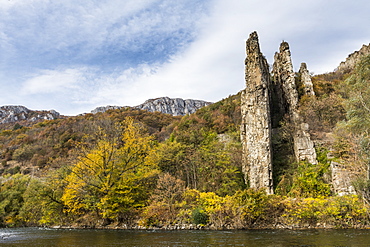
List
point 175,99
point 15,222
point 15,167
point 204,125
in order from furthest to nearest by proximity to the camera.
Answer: point 175,99, point 15,167, point 204,125, point 15,222

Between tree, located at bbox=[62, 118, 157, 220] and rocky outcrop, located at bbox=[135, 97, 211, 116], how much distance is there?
118659 mm

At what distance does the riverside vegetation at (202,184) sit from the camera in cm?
2084

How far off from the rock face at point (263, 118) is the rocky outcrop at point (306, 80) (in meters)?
4.17

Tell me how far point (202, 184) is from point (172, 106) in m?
124

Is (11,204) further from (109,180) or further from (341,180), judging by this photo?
(341,180)

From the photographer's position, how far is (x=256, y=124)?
33.7 metres

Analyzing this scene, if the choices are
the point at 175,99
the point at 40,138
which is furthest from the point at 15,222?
the point at 175,99

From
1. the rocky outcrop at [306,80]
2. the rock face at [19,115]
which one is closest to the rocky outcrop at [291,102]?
the rocky outcrop at [306,80]

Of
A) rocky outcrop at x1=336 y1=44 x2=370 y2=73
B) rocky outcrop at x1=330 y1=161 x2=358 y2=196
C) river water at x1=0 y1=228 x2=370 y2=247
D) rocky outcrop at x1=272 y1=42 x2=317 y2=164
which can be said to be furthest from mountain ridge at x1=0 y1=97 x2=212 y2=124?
river water at x1=0 y1=228 x2=370 y2=247

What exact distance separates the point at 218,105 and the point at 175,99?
4045 inches

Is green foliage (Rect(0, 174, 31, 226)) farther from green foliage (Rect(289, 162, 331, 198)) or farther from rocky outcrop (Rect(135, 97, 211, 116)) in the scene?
rocky outcrop (Rect(135, 97, 211, 116))

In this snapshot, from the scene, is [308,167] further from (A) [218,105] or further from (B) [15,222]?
(B) [15,222]

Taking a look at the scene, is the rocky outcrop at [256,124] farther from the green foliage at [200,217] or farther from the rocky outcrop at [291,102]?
the green foliage at [200,217]

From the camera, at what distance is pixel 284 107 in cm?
3947
